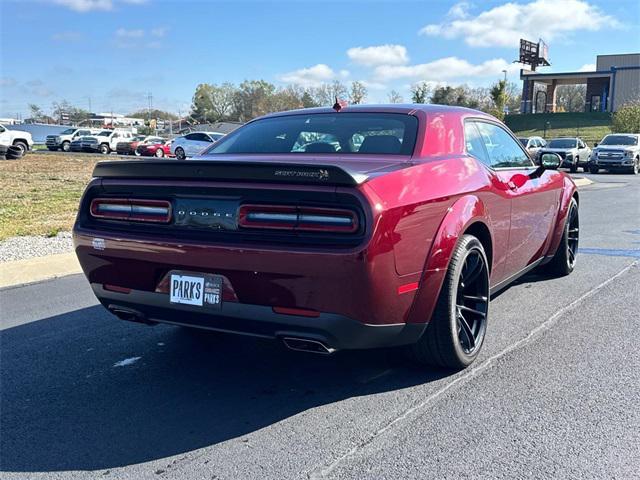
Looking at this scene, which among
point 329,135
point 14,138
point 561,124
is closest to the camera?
point 329,135

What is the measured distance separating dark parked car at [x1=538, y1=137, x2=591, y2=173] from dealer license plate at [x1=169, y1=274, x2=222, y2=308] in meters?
26.6

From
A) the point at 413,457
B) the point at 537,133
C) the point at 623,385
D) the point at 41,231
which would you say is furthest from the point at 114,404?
the point at 537,133

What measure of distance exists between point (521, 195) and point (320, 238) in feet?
7.64

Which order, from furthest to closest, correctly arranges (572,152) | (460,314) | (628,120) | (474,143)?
(628,120), (572,152), (474,143), (460,314)

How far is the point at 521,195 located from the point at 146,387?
3.02 metres

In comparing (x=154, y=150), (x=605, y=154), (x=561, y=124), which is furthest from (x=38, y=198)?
(x=561, y=124)

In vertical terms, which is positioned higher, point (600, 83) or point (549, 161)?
point (600, 83)

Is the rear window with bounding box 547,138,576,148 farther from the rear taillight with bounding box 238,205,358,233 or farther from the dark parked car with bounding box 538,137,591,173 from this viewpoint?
the rear taillight with bounding box 238,205,358,233

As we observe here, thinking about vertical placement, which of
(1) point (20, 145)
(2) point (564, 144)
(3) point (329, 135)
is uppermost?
(3) point (329, 135)

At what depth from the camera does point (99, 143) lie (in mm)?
41031

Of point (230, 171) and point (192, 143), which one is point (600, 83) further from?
point (230, 171)

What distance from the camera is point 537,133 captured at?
57.9 meters

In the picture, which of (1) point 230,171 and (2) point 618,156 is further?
(2) point 618,156

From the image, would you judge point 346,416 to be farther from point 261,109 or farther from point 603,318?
point 261,109
